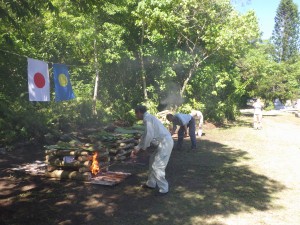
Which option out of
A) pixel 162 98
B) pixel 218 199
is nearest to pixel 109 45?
pixel 162 98

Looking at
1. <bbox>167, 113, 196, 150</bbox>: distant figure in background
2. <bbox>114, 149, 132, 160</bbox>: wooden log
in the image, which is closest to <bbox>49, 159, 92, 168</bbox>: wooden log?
<bbox>114, 149, 132, 160</bbox>: wooden log

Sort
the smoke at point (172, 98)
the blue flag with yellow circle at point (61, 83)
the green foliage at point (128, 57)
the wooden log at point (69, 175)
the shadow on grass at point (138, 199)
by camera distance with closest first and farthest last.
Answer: the shadow on grass at point (138, 199) < the wooden log at point (69, 175) < the blue flag with yellow circle at point (61, 83) < the green foliage at point (128, 57) < the smoke at point (172, 98)

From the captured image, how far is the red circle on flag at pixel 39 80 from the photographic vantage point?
8880 mm

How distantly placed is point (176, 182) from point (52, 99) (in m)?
9.04

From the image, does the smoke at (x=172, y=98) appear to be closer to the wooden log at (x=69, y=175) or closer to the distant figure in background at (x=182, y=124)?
the distant figure in background at (x=182, y=124)

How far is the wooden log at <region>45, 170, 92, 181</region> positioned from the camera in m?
7.94

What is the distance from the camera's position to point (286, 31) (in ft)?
167

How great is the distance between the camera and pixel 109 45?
1634cm

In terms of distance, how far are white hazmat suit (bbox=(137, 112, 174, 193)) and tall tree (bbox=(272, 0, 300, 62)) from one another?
161 feet

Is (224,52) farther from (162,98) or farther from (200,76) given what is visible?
(162,98)

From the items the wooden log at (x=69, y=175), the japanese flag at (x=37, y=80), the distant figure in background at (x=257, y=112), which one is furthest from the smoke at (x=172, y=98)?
the wooden log at (x=69, y=175)

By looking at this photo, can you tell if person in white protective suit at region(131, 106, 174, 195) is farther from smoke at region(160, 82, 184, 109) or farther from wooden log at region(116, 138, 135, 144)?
smoke at region(160, 82, 184, 109)

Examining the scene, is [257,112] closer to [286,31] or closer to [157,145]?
[157,145]

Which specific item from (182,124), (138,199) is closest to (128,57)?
(182,124)
